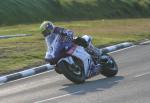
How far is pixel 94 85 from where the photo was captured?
15.6m

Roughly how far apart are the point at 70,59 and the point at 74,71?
1.12 feet

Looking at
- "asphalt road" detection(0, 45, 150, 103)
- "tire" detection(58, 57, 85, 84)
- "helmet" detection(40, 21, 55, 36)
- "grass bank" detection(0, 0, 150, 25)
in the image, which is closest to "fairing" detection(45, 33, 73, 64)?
"helmet" detection(40, 21, 55, 36)

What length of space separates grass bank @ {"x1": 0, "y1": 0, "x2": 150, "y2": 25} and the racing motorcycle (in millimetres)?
23503

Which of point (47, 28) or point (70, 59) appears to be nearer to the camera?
point (70, 59)

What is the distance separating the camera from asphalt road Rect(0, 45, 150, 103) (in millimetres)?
13242

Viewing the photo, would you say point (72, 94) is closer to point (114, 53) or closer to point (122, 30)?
point (114, 53)

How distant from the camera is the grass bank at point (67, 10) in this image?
135 ft

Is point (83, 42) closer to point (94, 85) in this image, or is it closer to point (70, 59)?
point (70, 59)

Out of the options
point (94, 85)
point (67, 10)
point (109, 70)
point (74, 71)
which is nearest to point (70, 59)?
point (74, 71)

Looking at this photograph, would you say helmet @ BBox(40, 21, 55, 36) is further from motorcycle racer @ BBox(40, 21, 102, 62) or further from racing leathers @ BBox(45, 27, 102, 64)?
racing leathers @ BBox(45, 27, 102, 64)

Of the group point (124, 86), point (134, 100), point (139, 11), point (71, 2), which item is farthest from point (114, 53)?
point (139, 11)

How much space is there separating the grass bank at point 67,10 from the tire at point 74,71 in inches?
936

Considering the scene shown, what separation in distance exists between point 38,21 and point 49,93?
Answer: 87.0 feet

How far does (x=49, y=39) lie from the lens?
16.5 metres
